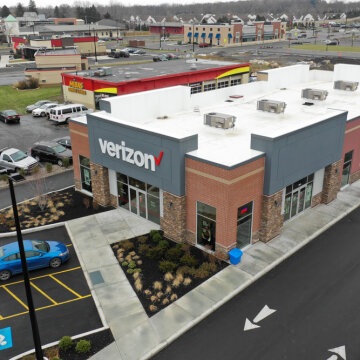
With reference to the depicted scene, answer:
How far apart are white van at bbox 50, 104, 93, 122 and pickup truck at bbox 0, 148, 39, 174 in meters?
14.3

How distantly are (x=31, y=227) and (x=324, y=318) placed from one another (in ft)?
60.1

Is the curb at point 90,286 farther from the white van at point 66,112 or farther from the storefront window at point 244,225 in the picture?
the white van at point 66,112

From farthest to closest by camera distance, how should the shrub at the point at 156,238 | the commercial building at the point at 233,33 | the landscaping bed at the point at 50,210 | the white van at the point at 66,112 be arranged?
the commercial building at the point at 233,33 → the white van at the point at 66,112 → the landscaping bed at the point at 50,210 → the shrub at the point at 156,238

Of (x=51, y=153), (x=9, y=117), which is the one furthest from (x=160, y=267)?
(x=9, y=117)

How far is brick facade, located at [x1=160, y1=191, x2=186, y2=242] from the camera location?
22.7m

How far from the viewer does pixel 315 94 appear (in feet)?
108

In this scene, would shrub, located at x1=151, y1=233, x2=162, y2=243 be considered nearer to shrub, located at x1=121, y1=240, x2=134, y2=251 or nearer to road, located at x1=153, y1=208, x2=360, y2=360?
shrub, located at x1=121, y1=240, x2=134, y2=251

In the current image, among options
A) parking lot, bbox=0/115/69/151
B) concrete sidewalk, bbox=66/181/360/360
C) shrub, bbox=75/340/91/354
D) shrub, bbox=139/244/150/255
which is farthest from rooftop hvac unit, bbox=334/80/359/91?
shrub, bbox=75/340/91/354

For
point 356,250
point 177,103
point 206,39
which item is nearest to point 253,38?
point 206,39

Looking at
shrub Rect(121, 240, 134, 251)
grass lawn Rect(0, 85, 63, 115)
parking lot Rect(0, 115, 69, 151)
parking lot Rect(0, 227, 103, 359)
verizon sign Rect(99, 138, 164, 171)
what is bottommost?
parking lot Rect(0, 227, 103, 359)

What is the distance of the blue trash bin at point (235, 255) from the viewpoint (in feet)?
68.2

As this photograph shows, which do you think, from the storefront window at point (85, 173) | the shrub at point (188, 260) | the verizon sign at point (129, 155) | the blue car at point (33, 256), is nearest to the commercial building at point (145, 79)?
the storefront window at point (85, 173)

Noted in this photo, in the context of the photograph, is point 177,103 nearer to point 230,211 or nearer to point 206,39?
point 230,211

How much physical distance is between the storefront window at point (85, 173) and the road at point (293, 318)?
51.4 ft
